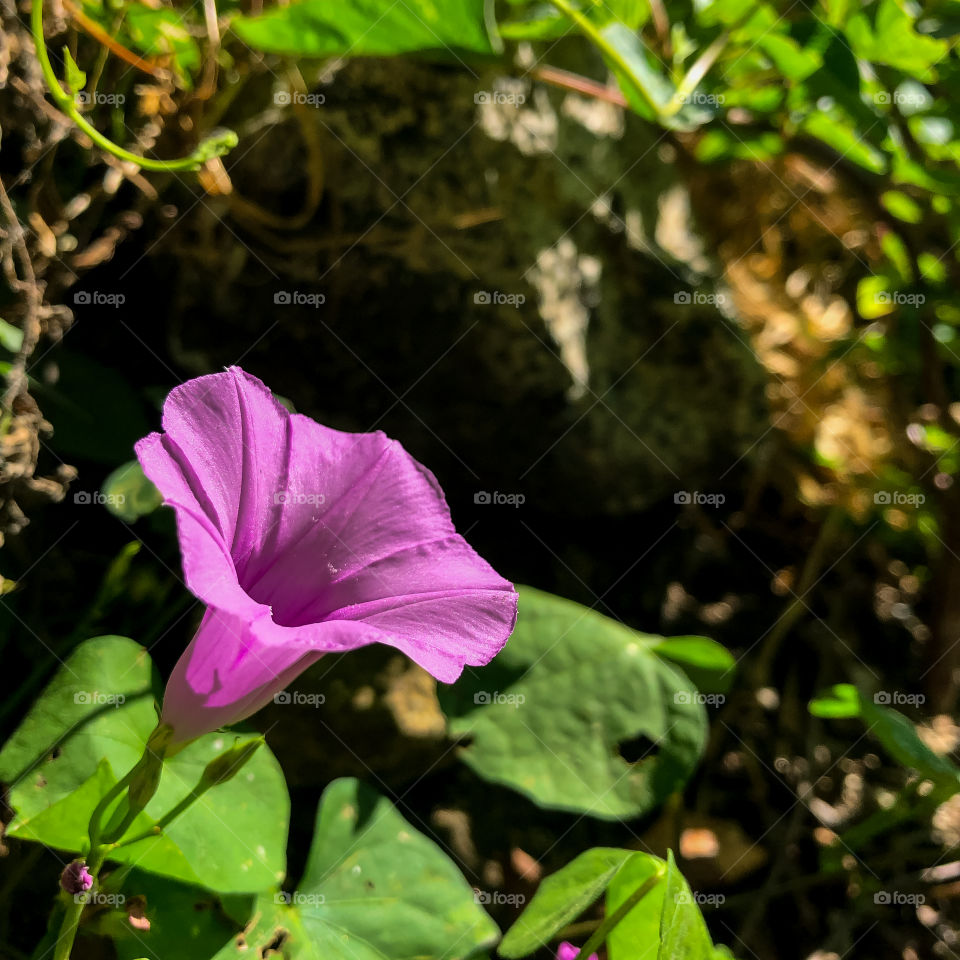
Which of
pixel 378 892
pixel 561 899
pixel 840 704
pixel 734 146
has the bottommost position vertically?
pixel 378 892

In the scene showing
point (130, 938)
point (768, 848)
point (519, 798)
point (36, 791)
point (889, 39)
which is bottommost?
point (768, 848)

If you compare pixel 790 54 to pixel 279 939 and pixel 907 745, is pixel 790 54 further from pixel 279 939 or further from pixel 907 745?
pixel 279 939

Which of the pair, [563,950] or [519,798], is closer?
[563,950]

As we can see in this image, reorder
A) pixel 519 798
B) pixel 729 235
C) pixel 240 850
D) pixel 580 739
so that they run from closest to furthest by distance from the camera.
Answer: pixel 240 850 < pixel 580 739 < pixel 519 798 < pixel 729 235

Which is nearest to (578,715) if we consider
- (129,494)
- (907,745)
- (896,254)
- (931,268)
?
(907,745)

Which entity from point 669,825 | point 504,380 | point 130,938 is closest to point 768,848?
point 669,825

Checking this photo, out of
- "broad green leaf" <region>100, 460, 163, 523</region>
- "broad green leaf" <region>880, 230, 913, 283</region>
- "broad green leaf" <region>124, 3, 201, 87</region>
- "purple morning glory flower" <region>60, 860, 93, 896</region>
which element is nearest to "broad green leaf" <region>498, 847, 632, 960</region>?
"purple morning glory flower" <region>60, 860, 93, 896</region>

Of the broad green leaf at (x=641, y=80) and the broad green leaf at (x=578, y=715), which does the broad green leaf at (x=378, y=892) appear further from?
the broad green leaf at (x=641, y=80)

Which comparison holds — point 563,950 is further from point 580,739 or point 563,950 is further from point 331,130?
point 331,130
